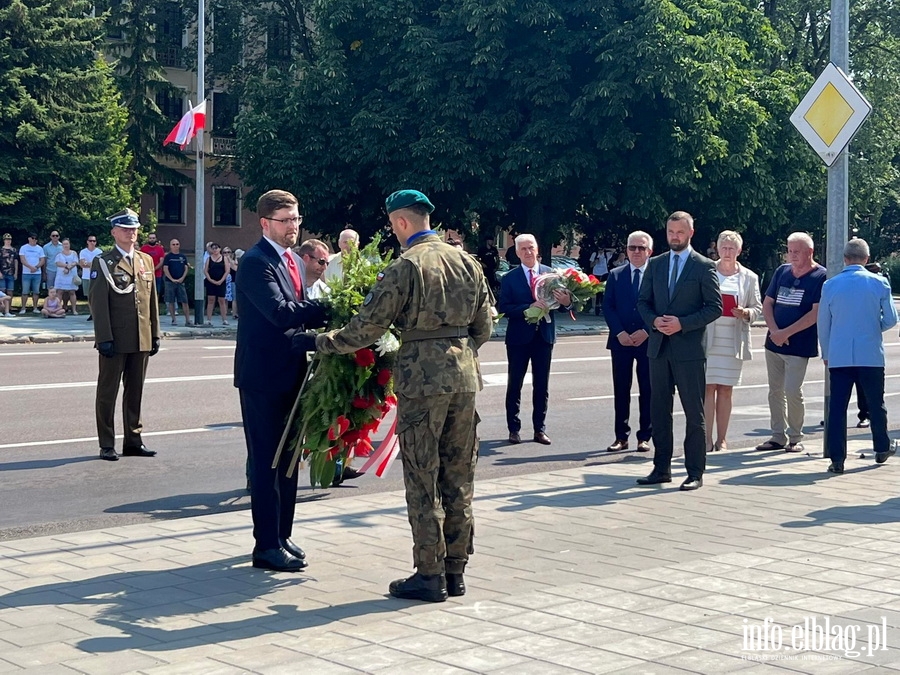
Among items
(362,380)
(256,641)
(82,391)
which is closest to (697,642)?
(256,641)

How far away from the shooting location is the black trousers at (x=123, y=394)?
34.9 feet

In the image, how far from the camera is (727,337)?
36.9ft

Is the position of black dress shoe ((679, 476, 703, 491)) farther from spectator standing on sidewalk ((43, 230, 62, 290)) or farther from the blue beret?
spectator standing on sidewalk ((43, 230, 62, 290))

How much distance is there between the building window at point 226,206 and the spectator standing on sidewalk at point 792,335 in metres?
47.7

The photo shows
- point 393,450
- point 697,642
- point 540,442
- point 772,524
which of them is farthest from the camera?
point 540,442

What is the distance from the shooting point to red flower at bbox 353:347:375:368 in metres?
6.70

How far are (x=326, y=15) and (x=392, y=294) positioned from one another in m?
29.5

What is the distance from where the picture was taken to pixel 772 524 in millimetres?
7918

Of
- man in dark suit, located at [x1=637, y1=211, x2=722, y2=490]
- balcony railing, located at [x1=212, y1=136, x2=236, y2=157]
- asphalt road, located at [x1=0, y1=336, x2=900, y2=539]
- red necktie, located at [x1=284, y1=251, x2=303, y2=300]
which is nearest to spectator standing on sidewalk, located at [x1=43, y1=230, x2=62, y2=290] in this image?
asphalt road, located at [x1=0, y1=336, x2=900, y2=539]

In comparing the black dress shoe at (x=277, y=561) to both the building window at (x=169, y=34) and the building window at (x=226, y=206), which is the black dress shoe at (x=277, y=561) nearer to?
the building window at (x=169, y=34)

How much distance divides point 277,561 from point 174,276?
2291cm

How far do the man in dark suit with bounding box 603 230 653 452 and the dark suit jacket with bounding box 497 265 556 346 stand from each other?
2.22ft

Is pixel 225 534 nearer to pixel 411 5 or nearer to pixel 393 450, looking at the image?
pixel 393 450

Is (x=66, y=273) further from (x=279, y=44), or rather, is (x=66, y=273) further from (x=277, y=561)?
(x=277, y=561)
